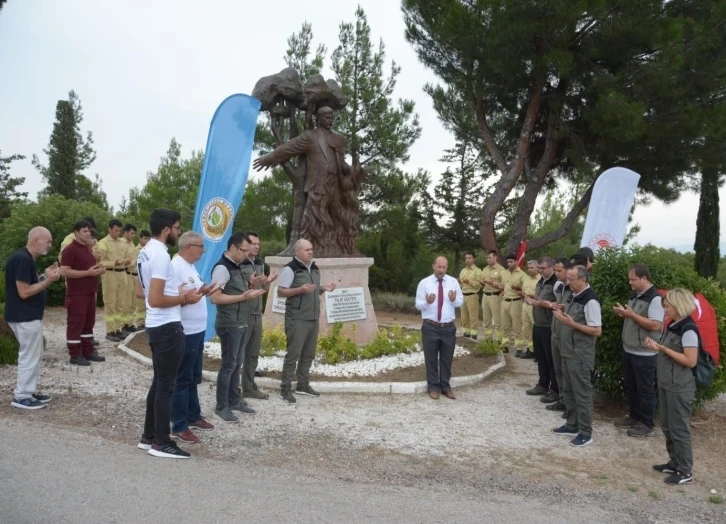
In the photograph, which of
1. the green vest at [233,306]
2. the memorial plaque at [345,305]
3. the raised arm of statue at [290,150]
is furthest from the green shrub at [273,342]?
the raised arm of statue at [290,150]

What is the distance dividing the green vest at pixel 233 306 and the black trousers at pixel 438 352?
2.22m

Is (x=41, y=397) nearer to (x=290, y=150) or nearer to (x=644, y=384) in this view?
(x=290, y=150)

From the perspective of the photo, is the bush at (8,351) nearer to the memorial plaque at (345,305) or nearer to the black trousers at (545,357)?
the memorial plaque at (345,305)

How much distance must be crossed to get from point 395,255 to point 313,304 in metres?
12.8

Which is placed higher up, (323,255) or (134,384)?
→ (323,255)

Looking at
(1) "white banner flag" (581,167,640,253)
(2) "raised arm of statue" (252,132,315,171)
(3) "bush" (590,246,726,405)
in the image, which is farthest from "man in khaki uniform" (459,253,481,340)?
(3) "bush" (590,246,726,405)

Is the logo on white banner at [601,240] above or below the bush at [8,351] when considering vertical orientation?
above

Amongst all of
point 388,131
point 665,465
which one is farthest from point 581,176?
point 665,465

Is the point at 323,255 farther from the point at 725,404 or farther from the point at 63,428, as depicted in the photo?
the point at 725,404

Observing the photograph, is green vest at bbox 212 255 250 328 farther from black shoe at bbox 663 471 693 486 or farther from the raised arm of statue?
the raised arm of statue

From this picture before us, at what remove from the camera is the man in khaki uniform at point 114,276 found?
1015 cm

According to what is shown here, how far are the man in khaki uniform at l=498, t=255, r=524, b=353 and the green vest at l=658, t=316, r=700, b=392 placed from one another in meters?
5.72

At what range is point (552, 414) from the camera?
6496 mm

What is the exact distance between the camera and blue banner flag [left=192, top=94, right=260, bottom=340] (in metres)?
8.78
